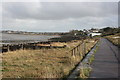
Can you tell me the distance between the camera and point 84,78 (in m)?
7.38

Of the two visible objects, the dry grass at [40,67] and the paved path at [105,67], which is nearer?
the paved path at [105,67]

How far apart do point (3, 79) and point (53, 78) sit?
2.44m

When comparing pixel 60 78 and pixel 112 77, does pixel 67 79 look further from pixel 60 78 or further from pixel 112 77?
pixel 112 77

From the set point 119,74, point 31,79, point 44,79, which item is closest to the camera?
point 44,79

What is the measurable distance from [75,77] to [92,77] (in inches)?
29.6

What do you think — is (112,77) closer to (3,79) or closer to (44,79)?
(44,79)

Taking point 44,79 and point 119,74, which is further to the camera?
point 119,74

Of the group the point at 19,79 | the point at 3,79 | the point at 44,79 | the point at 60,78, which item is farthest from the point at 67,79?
the point at 3,79

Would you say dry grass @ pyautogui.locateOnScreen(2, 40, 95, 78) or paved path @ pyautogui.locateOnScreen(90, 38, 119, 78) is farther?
dry grass @ pyautogui.locateOnScreen(2, 40, 95, 78)

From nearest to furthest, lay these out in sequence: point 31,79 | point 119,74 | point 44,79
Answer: point 44,79
point 31,79
point 119,74

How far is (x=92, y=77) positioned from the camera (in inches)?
307

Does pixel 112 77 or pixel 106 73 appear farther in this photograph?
pixel 106 73

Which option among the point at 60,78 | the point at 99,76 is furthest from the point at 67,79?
the point at 99,76

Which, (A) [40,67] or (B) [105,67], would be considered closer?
(B) [105,67]
